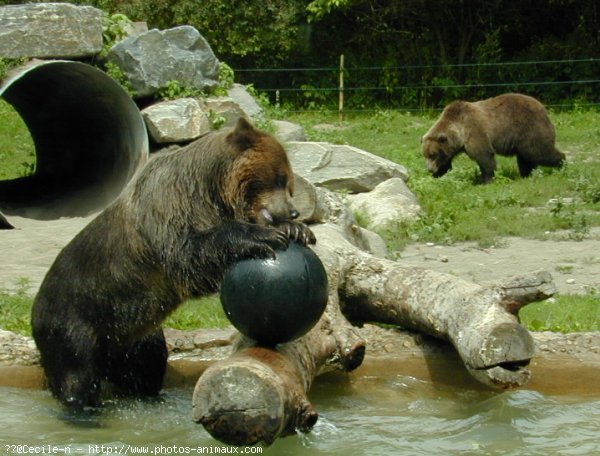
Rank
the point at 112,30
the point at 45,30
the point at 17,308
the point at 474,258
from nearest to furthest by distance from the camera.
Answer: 1. the point at 17,308
2. the point at 474,258
3. the point at 45,30
4. the point at 112,30

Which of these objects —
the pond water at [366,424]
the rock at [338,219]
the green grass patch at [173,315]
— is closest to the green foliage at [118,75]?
the rock at [338,219]

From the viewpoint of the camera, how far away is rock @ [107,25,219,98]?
15.4 metres

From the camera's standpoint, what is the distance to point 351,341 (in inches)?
279

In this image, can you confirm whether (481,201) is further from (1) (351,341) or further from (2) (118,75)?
(1) (351,341)

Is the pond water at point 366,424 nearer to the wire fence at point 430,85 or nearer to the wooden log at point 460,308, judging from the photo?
the wooden log at point 460,308

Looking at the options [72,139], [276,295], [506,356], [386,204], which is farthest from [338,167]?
[276,295]

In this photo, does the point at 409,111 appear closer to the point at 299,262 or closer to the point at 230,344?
the point at 230,344

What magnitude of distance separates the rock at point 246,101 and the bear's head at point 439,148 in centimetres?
278

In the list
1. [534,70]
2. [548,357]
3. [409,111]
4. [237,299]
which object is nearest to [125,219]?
[237,299]

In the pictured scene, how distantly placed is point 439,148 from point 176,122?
15.3 feet

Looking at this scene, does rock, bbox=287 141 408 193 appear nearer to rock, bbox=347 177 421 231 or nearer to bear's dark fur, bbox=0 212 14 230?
rock, bbox=347 177 421 231

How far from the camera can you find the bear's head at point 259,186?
6.51 metres

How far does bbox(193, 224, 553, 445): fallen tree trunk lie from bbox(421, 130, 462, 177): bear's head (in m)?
8.38

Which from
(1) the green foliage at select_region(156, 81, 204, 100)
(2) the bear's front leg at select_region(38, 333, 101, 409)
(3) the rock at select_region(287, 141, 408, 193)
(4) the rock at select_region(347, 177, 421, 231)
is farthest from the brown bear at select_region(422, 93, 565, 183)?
(2) the bear's front leg at select_region(38, 333, 101, 409)
